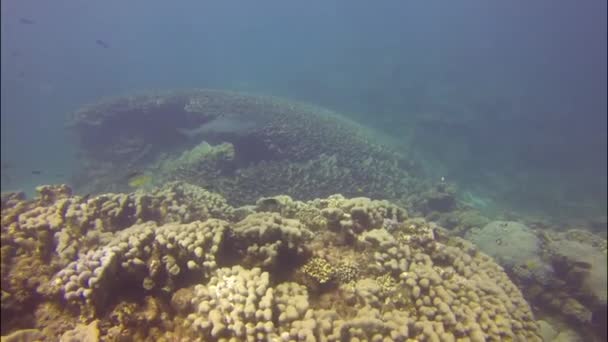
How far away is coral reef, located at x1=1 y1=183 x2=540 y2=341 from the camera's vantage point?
3150 millimetres

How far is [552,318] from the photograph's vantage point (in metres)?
6.91

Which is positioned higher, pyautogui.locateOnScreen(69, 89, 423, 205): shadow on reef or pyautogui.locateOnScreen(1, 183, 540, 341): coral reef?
pyautogui.locateOnScreen(1, 183, 540, 341): coral reef

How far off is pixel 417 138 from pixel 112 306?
25549mm

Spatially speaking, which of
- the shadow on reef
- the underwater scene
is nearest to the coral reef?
the underwater scene

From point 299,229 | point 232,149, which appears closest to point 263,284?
point 299,229

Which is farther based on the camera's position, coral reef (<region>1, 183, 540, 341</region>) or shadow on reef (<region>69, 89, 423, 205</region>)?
shadow on reef (<region>69, 89, 423, 205</region>)

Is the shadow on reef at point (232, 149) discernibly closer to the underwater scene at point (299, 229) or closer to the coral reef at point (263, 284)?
the underwater scene at point (299, 229)

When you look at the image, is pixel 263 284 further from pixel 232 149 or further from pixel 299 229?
pixel 232 149

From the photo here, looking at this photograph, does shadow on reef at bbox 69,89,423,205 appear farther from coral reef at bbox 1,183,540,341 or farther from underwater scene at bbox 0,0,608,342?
coral reef at bbox 1,183,540,341

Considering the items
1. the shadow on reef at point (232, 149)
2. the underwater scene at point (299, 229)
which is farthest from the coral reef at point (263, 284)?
the shadow on reef at point (232, 149)

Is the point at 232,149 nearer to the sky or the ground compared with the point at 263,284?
nearer to the ground

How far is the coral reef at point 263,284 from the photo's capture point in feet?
10.3

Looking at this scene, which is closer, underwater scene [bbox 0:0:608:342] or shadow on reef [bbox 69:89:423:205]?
underwater scene [bbox 0:0:608:342]

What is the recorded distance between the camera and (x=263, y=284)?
331cm
